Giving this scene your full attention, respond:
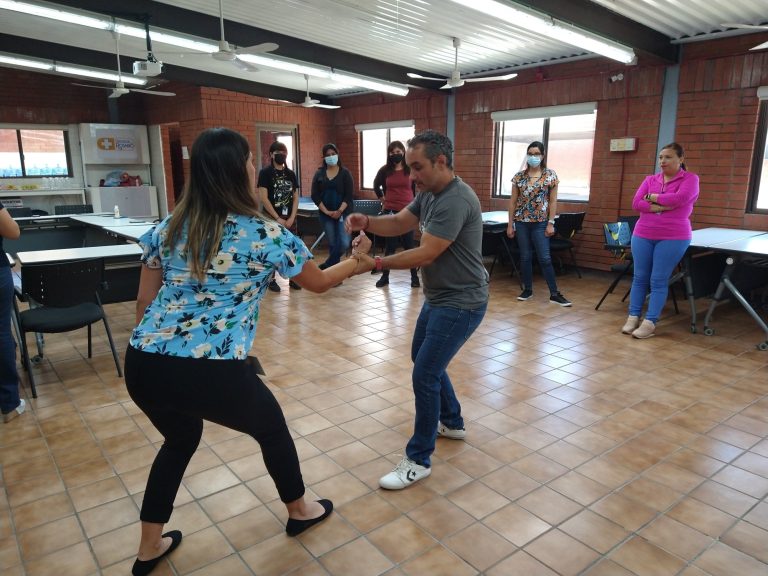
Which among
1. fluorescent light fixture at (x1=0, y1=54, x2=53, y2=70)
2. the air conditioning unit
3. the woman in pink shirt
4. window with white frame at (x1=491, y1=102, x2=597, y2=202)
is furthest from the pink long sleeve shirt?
fluorescent light fixture at (x1=0, y1=54, x2=53, y2=70)

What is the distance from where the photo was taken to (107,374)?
380cm

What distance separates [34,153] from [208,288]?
11.3 meters

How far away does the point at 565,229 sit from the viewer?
6590mm

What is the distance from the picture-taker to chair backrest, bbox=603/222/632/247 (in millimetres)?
5462

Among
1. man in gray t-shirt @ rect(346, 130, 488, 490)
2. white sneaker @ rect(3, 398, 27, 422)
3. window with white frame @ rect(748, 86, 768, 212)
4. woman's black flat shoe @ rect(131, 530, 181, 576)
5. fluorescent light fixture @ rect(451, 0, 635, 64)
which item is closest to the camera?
woman's black flat shoe @ rect(131, 530, 181, 576)

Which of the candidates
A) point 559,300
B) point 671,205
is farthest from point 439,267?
point 559,300

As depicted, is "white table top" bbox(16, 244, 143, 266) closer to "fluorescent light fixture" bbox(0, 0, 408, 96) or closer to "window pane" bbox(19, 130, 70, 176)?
"fluorescent light fixture" bbox(0, 0, 408, 96)

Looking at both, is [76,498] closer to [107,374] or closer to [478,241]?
[107,374]

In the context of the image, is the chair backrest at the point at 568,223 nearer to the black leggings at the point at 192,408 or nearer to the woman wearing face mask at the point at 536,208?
the woman wearing face mask at the point at 536,208

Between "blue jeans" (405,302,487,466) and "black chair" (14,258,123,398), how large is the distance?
7.64 feet

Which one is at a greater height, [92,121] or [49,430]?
[92,121]

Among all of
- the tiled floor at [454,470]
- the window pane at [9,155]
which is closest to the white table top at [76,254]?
the tiled floor at [454,470]

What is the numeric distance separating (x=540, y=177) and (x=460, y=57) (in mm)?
2849

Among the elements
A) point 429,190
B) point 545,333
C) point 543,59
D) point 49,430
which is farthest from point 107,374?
point 543,59
